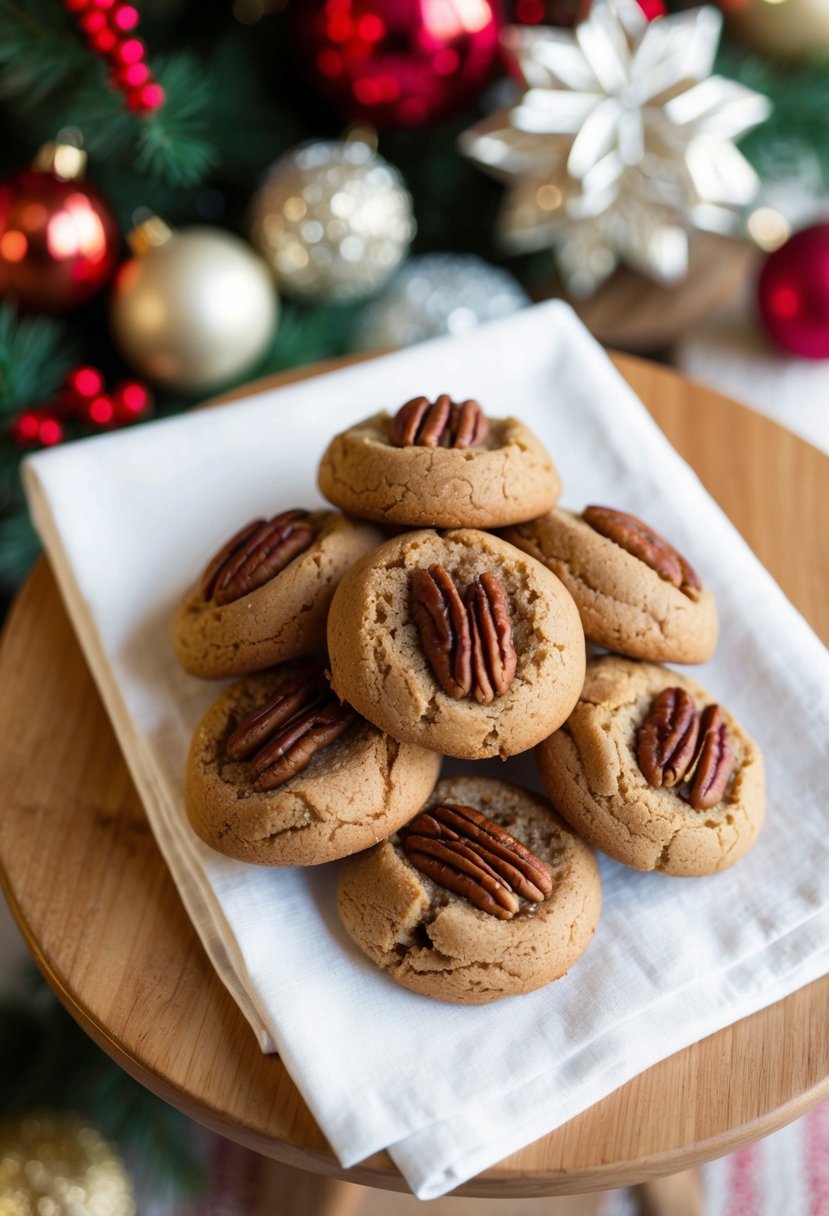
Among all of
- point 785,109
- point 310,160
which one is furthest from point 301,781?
point 785,109

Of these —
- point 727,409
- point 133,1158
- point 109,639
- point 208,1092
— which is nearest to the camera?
point 208,1092

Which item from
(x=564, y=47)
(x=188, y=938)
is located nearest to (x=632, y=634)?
(x=188, y=938)

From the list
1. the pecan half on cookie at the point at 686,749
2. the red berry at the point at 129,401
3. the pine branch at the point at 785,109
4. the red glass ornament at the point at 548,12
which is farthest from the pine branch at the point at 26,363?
the pine branch at the point at 785,109

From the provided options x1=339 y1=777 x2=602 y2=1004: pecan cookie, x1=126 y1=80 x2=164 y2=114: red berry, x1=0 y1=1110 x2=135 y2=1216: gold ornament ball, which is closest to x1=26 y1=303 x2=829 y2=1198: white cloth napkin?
x1=339 y1=777 x2=602 y2=1004: pecan cookie

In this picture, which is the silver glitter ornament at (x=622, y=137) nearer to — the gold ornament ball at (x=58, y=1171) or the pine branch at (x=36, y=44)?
the pine branch at (x=36, y=44)

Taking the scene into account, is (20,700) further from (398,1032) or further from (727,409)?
(727,409)
